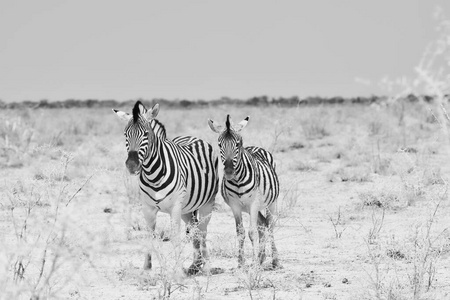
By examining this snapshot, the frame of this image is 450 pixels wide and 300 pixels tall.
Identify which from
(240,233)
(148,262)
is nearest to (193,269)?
(148,262)

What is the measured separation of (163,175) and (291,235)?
2130mm

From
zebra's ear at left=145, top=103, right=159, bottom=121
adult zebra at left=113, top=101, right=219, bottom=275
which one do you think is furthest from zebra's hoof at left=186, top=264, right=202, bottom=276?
zebra's ear at left=145, top=103, right=159, bottom=121

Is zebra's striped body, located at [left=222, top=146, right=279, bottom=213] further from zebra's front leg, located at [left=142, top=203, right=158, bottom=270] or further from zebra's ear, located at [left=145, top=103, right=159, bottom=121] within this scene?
zebra's ear, located at [left=145, top=103, right=159, bottom=121]

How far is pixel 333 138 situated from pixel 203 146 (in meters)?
14.0

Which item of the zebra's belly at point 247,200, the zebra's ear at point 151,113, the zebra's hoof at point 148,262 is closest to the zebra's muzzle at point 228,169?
the zebra's belly at point 247,200

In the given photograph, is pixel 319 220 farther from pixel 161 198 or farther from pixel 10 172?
pixel 10 172

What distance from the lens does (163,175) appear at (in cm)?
735

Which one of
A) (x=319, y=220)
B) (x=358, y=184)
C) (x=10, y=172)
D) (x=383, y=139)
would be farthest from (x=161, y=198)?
(x=383, y=139)

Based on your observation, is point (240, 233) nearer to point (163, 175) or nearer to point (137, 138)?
point (163, 175)

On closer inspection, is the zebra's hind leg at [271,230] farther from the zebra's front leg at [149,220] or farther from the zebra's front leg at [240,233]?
the zebra's front leg at [149,220]

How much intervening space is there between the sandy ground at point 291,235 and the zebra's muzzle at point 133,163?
1.61ft

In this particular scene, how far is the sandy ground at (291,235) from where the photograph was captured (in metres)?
5.81

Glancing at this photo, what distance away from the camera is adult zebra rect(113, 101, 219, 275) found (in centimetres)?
722

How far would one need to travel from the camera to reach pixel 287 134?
22.0 m
